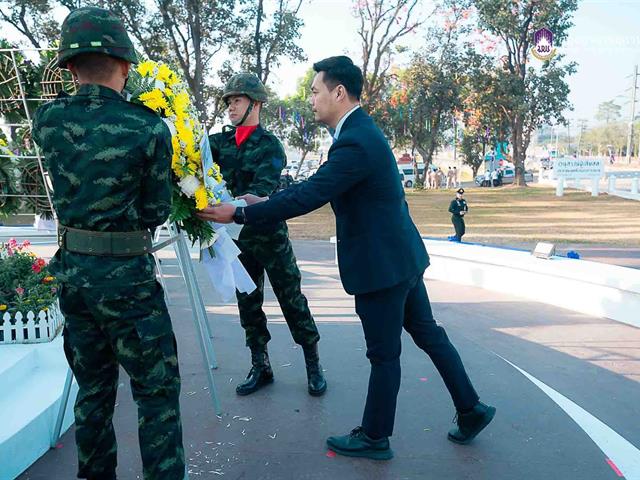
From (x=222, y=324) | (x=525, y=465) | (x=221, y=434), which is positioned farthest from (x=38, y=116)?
(x=222, y=324)

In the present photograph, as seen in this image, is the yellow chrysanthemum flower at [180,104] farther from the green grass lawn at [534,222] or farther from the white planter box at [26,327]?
the green grass lawn at [534,222]

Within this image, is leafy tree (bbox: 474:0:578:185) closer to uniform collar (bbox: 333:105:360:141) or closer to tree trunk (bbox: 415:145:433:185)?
tree trunk (bbox: 415:145:433:185)

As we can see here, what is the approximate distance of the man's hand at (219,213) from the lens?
297 centimetres

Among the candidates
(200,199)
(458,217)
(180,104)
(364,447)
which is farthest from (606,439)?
(458,217)

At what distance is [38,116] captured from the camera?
225cm

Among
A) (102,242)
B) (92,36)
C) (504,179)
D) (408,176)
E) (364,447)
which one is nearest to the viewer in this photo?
(92,36)

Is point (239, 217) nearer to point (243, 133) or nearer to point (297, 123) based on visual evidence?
point (243, 133)

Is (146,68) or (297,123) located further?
(297,123)

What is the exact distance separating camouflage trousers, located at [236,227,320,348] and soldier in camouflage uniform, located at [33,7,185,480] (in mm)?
1464

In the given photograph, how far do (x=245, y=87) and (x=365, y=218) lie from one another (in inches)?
52.9

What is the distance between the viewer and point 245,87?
12.4 feet

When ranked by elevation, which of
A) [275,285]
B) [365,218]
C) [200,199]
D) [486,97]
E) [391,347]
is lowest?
[391,347]

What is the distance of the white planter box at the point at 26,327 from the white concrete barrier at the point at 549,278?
493 cm

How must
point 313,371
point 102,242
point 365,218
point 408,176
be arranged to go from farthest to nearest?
point 408,176
point 313,371
point 365,218
point 102,242
